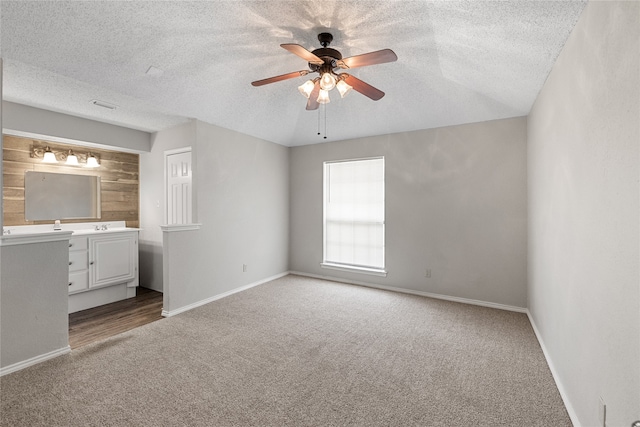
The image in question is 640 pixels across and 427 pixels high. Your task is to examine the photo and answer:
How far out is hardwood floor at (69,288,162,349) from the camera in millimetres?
3084

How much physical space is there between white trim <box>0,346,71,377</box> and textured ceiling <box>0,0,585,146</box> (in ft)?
8.21

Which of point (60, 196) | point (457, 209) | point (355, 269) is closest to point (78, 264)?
point (60, 196)

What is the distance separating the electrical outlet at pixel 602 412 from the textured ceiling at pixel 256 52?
2.28 m

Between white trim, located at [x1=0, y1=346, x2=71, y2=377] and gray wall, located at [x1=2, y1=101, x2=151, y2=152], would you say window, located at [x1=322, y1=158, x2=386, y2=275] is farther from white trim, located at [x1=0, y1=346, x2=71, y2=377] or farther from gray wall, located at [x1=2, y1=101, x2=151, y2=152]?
white trim, located at [x1=0, y1=346, x2=71, y2=377]

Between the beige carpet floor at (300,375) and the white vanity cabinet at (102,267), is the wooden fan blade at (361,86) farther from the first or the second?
the white vanity cabinet at (102,267)

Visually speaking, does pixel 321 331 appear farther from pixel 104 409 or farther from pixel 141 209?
pixel 141 209

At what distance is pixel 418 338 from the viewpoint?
2971mm

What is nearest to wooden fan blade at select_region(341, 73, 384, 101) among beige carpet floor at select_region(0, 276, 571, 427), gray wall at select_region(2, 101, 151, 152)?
beige carpet floor at select_region(0, 276, 571, 427)

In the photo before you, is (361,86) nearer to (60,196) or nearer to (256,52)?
(256,52)

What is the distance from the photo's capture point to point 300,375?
2332 millimetres

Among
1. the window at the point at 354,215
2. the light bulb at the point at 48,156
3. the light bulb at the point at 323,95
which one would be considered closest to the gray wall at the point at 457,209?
the window at the point at 354,215

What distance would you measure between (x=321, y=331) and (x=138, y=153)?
163 inches

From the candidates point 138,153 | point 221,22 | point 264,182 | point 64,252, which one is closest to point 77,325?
point 64,252

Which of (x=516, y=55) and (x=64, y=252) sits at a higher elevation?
(x=516, y=55)
